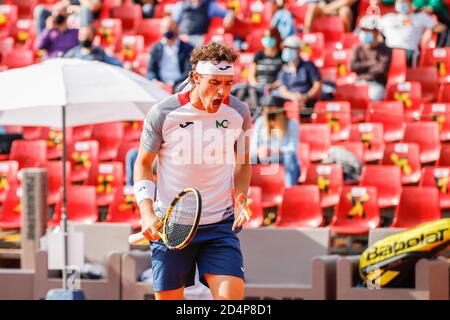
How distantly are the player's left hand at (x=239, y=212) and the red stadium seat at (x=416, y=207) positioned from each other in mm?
4657

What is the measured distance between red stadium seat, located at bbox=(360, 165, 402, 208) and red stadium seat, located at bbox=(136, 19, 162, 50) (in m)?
5.40

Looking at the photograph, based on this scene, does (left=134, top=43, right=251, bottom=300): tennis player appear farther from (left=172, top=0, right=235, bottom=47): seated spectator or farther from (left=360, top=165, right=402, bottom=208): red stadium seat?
(left=172, top=0, right=235, bottom=47): seated spectator

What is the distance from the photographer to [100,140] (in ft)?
47.0

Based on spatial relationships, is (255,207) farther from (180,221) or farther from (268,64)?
(180,221)

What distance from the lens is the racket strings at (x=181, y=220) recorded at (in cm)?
712

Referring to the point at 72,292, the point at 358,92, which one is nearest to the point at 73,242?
the point at 72,292

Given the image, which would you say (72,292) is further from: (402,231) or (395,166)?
(395,166)

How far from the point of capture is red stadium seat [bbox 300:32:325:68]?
15930 millimetres

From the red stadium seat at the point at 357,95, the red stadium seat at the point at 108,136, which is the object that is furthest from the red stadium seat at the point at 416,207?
the red stadium seat at the point at 108,136

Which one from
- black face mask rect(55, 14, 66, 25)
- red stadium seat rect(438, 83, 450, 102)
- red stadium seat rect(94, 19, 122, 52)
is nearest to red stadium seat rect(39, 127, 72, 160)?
black face mask rect(55, 14, 66, 25)

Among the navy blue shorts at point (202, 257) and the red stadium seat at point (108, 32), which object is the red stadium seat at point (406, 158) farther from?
the navy blue shorts at point (202, 257)

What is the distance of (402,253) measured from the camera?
9945 millimetres

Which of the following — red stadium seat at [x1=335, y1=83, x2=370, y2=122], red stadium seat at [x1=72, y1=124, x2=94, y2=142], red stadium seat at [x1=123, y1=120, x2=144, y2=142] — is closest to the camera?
red stadium seat at [x1=335, y1=83, x2=370, y2=122]
